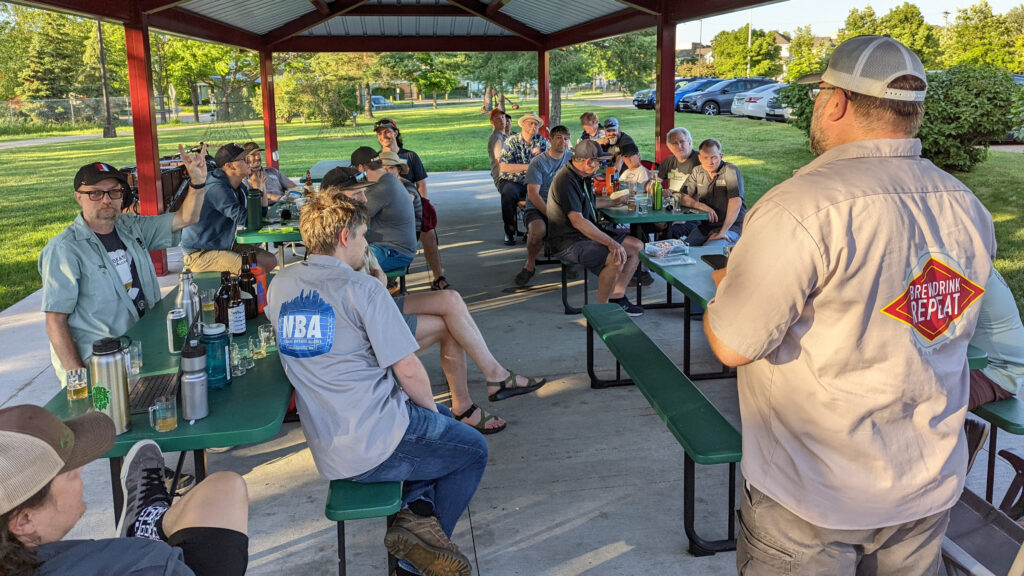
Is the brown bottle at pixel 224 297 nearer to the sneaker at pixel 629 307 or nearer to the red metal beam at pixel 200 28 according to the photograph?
the sneaker at pixel 629 307

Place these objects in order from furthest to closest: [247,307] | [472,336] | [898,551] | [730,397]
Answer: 1. [730,397]
2. [472,336]
3. [247,307]
4. [898,551]

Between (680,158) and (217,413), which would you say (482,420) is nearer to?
(217,413)

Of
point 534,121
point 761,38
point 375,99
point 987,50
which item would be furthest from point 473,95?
point 534,121

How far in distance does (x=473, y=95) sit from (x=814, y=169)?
62520 mm

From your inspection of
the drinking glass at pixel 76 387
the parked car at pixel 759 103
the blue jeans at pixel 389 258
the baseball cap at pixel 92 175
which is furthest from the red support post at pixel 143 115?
the parked car at pixel 759 103

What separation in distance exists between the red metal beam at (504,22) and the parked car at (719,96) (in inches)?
651

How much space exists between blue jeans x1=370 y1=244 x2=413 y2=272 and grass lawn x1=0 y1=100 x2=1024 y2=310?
13.0ft

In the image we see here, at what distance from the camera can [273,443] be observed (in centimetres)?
431

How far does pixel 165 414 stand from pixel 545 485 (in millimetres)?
1867

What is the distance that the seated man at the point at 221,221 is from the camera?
5.81 metres

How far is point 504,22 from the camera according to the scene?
465 inches

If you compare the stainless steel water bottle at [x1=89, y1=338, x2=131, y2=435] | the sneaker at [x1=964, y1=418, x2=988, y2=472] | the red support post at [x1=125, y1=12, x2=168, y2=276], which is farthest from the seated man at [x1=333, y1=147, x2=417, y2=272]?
the sneaker at [x1=964, y1=418, x2=988, y2=472]

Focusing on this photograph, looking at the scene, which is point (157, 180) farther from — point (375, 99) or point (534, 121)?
point (375, 99)

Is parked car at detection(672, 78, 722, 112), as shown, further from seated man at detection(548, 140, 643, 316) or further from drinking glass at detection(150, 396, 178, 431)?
drinking glass at detection(150, 396, 178, 431)
